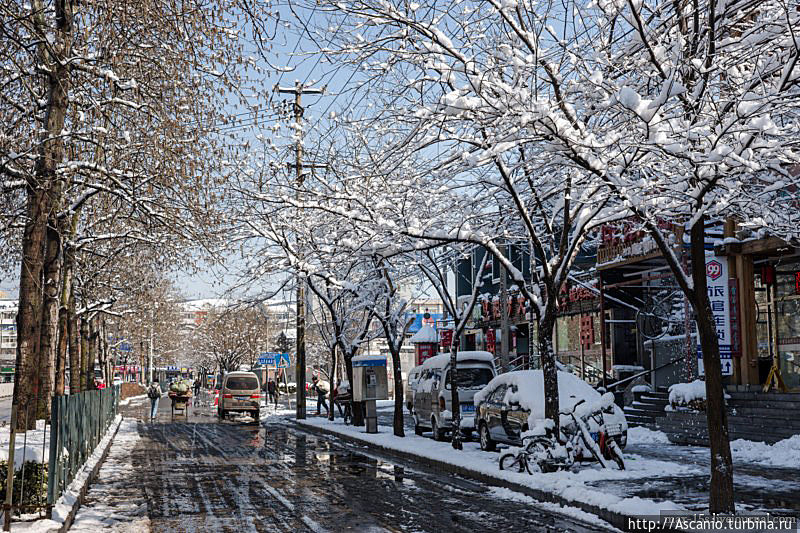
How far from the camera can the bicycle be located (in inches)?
567

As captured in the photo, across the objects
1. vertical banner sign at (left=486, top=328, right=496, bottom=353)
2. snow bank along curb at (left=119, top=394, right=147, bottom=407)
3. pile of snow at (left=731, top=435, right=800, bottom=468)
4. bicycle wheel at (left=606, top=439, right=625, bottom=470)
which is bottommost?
snow bank along curb at (left=119, top=394, right=147, bottom=407)

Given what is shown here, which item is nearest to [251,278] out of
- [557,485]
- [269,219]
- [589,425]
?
[269,219]

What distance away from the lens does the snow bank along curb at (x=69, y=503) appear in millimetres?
9281

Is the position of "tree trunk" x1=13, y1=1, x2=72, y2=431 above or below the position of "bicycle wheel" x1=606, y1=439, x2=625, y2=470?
above

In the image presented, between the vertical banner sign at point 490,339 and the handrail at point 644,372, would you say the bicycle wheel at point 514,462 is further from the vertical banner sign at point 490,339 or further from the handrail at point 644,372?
the vertical banner sign at point 490,339

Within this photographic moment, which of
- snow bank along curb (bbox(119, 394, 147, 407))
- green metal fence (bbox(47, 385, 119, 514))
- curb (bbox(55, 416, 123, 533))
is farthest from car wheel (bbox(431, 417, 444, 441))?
snow bank along curb (bbox(119, 394, 147, 407))

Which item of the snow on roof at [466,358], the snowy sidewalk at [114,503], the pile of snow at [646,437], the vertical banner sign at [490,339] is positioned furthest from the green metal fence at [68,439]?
the vertical banner sign at [490,339]

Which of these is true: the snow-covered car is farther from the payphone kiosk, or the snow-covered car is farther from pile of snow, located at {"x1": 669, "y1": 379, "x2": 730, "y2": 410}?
the payphone kiosk

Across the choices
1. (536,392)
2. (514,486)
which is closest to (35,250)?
(514,486)

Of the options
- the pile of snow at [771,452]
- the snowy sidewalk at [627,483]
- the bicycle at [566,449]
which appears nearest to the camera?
the snowy sidewalk at [627,483]

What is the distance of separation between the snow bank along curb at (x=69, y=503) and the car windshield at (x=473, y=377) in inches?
390

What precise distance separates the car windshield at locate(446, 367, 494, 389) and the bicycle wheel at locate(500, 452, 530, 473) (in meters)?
8.02

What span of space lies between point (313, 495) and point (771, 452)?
10409 mm

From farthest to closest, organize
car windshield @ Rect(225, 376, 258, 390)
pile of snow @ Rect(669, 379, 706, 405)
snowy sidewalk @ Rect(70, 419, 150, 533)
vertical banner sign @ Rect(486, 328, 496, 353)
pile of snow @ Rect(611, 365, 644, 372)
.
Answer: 1. vertical banner sign @ Rect(486, 328, 496, 353)
2. car windshield @ Rect(225, 376, 258, 390)
3. pile of snow @ Rect(611, 365, 644, 372)
4. pile of snow @ Rect(669, 379, 706, 405)
5. snowy sidewalk @ Rect(70, 419, 150, 533)
